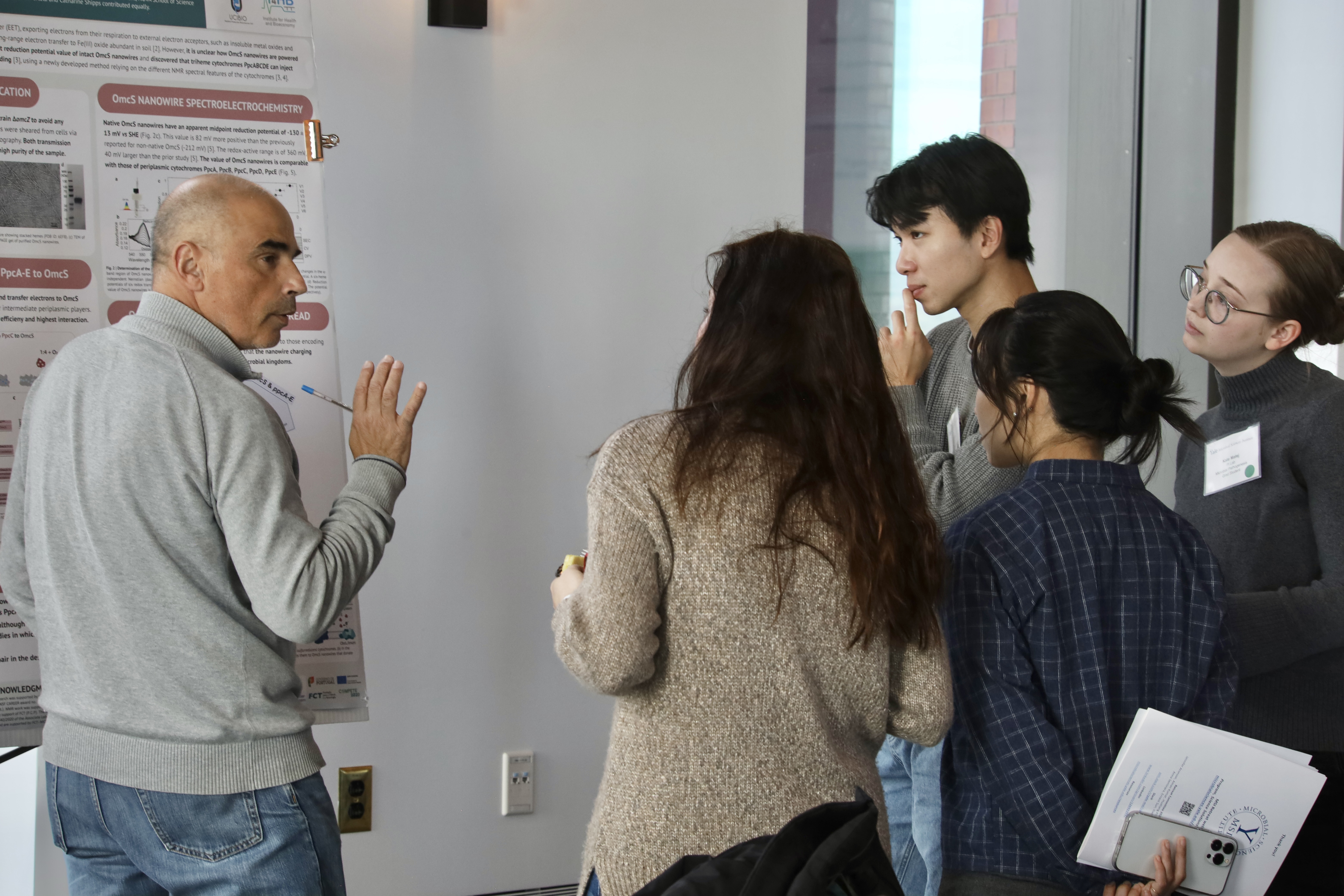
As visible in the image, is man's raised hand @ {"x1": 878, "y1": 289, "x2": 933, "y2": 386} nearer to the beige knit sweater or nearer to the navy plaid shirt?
the navy plaid shirt

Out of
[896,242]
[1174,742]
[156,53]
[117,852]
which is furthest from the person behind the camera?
[896,242]

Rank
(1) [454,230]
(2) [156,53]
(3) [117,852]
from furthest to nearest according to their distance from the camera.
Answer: (1) [454,230] → (2) [156,53] → (3) [117,852]

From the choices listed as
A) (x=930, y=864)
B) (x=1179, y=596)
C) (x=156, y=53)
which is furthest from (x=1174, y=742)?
(x=156, y=53)

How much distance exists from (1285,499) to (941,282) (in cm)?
67

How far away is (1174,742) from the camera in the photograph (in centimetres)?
122

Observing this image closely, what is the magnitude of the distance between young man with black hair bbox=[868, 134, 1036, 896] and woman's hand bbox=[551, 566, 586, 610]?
1.96 feet

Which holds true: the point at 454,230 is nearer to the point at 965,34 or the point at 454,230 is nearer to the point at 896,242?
the point at 896,242

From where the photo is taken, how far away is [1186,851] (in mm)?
1278

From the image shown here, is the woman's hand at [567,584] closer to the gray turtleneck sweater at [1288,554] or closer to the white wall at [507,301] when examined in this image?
the gray turtleneck sweater at [1288,554]

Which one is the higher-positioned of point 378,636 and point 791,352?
point 791,352

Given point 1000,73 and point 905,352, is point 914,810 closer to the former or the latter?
point 905,352

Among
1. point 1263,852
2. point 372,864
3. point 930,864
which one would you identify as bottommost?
point 372,864

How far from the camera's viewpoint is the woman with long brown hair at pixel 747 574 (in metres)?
1.14

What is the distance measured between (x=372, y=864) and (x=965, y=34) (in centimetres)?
279
